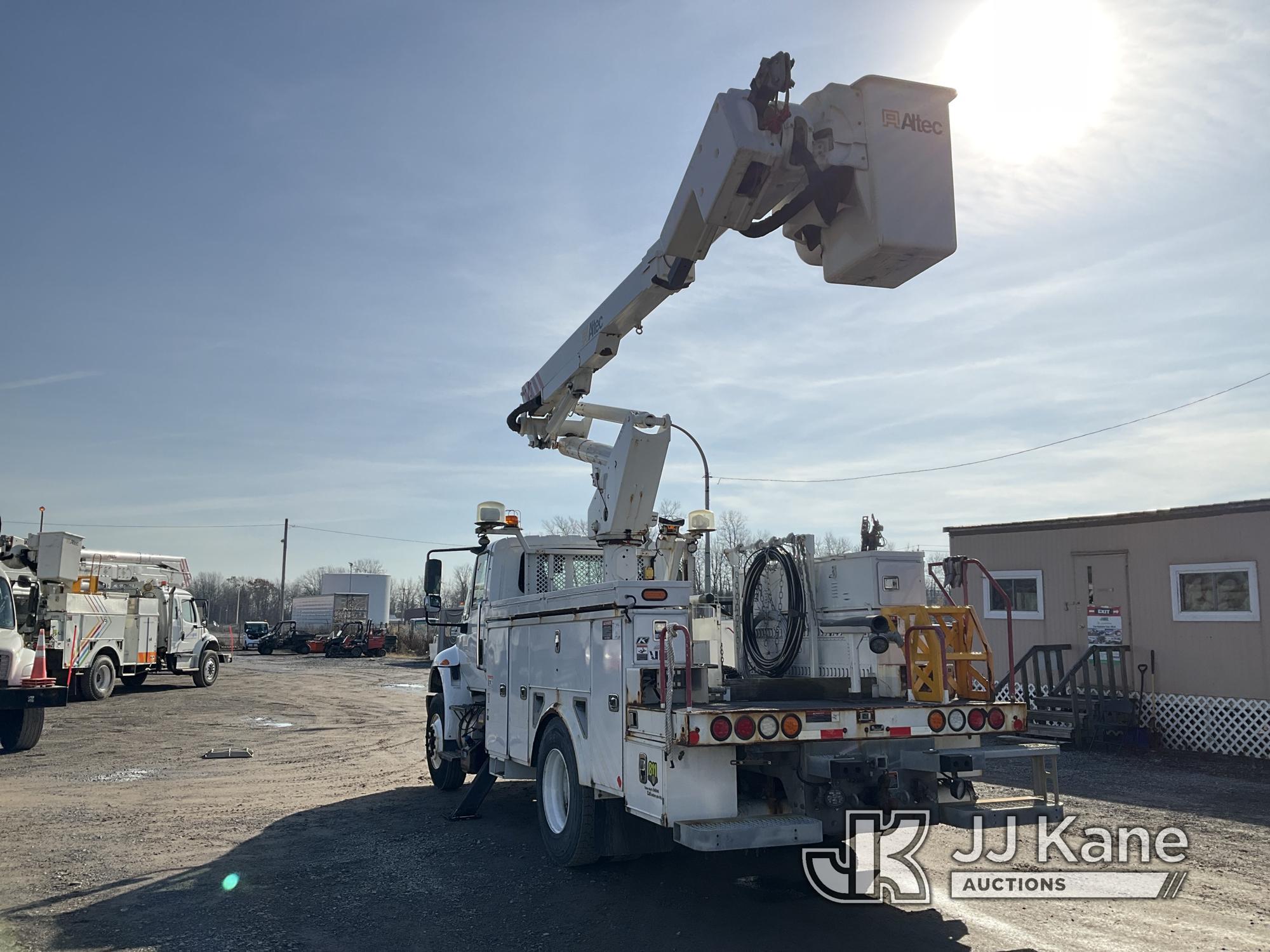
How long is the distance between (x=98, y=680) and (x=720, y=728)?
22.9 metres

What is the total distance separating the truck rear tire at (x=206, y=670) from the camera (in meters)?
28.1

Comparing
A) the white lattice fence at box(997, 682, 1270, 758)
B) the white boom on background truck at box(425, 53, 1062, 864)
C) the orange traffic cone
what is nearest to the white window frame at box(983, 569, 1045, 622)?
the white lattice fence at box(997, 682, 1270, 758)

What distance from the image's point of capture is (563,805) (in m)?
7.88

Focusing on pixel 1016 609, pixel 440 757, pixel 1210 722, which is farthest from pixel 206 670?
pixel 1210 722

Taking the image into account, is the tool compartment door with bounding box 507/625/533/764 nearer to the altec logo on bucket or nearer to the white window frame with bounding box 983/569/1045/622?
the altec logo on bucket

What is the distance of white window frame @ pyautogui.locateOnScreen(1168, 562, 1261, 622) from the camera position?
14227 millimetres

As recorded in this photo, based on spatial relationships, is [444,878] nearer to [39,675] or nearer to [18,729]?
[39,675]

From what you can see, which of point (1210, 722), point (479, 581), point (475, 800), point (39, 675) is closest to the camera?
point (475, 800)

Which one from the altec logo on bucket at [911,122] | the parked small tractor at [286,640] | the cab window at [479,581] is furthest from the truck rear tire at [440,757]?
the parked small tractor at [286,640]

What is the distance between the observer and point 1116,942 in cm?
590

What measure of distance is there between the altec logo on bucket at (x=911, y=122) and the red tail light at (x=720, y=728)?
3925 millimetres

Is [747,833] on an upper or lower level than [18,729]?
upper

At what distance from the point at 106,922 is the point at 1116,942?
6399 mm

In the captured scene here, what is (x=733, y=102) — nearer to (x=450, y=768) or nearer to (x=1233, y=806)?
(x=450, y=768)
